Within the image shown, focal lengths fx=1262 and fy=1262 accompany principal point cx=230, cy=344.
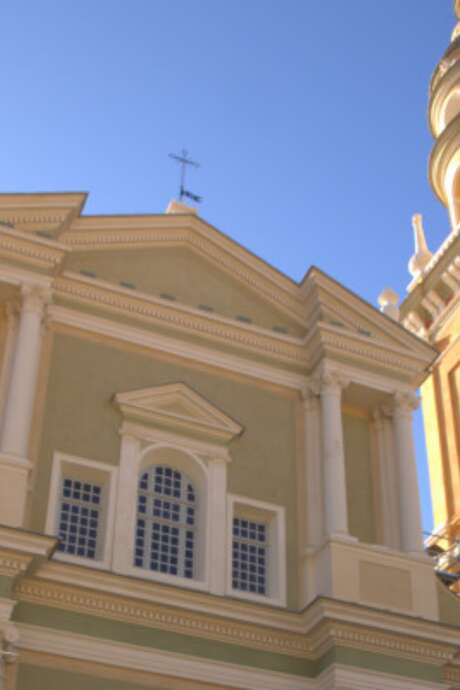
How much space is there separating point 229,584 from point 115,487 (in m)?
2.08

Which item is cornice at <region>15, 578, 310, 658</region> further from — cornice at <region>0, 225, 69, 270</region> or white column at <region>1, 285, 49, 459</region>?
cornice at <region>0, 225, 69, 270</region>

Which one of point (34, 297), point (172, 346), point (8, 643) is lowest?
point (8, 643)

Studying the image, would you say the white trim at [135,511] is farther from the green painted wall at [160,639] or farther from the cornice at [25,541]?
the cornice at [25,541]

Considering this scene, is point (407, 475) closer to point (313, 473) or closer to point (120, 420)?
point (313, 473)

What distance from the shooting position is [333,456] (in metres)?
18.8

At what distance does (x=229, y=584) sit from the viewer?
1747cm

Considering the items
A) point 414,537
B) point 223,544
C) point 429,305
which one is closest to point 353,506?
point 414,537

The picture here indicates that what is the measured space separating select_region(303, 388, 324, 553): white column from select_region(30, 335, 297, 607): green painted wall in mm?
204

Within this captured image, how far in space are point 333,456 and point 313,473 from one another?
0.53 m

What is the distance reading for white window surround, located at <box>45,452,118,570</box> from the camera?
663 inches

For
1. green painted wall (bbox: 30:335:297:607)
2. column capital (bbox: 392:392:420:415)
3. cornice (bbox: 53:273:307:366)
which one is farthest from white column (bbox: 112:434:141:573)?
column capital (bbox: 392:392:420:415)

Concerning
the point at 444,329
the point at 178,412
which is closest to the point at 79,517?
the point at 178,412

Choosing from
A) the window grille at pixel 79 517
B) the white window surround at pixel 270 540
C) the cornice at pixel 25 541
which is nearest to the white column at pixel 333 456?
the white window surround at pixel 270 540

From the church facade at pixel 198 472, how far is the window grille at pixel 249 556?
3cm
